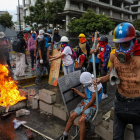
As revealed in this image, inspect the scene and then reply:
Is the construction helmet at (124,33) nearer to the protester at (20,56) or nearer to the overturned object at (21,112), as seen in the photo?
the overturned object at (21,112)

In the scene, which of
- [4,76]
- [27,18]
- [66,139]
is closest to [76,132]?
[66,139]

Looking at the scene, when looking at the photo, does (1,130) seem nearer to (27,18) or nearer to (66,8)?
(27,18)

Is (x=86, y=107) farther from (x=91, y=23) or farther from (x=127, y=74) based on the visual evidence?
(x=91, y=23)

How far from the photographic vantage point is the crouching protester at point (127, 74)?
1996 millimetres

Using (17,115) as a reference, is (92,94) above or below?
above

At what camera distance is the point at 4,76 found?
522 cm

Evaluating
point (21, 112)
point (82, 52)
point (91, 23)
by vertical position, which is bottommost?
point (21, 112)

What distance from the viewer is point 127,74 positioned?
2137 mm

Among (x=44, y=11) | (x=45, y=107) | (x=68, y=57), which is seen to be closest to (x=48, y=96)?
(x=45, y=107)

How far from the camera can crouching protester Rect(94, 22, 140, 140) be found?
1996 mm

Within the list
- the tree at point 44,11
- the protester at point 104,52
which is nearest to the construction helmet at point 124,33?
the protester at point 104,52

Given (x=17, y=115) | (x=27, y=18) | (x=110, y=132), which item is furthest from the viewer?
(x=27, y=18)

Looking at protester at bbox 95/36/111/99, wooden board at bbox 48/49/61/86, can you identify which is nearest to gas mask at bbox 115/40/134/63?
protester at bbox 95/36/111/99

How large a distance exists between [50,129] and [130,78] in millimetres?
2260
